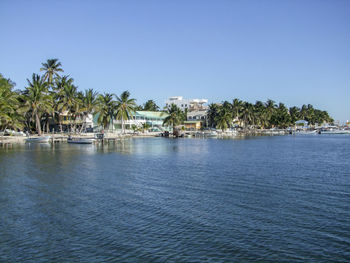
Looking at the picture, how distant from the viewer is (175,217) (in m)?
16.0

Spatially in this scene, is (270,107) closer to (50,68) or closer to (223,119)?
(223,119)

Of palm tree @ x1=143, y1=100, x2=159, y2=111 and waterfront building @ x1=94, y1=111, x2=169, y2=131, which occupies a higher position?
palm tree @ x1=143, y1=100, x2=159, y2=111

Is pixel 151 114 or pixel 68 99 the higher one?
pixel 68 99

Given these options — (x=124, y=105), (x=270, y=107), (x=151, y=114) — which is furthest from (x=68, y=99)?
(x=270, y=107)

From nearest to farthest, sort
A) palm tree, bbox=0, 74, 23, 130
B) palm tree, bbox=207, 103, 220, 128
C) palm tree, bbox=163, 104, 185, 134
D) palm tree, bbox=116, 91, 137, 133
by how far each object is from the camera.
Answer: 1. palm tree, bbox=0, 74, 23, 130
2. palm tree, bbox=116, 91, 137, 133
3. palm tree, bbox=163, 104, 185, 134
4. palm tree, bbox=207, 103, 220, 128

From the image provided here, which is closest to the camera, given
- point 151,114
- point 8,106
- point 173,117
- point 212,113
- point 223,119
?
point 8,106

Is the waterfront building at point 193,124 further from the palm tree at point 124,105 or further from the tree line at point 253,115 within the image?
the palm tree at point 124,105

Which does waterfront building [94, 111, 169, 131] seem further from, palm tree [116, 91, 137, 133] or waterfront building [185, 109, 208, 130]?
waterfront building [185, 109, 208, 130]

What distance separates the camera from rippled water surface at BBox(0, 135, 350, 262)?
1212 cm

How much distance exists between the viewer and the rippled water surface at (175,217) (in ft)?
39.8

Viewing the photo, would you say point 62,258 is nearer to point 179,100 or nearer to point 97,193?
point 97,193

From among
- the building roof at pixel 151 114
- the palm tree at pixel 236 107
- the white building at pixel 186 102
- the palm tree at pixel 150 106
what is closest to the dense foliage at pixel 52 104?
the building roof at pixel 151 114

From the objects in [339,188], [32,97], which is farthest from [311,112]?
[339,188]

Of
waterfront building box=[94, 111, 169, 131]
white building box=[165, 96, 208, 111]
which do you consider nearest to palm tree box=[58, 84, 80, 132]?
waterfront building box=[94, 111, 169, 131]
